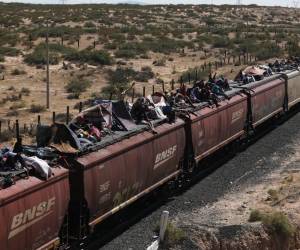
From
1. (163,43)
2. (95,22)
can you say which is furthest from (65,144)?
(95,22)

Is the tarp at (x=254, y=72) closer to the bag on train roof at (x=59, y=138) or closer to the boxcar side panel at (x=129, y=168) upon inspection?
the boxcar side panel at (x=129, y=168)

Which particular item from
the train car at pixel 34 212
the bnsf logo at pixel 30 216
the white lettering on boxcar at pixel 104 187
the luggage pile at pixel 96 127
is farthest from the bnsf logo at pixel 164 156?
the bnsf logo at pixel 30 216

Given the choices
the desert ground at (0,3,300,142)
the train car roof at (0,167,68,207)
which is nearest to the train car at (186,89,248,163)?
the train car roof at (0,167,68,207)

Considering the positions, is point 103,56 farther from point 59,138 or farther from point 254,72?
point 59,138

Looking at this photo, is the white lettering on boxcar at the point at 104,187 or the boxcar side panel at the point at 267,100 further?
the boxcar side panel at the point at 267,100

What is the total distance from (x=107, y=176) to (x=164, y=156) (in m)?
4.01

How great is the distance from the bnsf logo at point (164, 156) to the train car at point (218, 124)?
161 cm

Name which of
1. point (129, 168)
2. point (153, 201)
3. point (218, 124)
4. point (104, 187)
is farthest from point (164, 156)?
point (218, 124)

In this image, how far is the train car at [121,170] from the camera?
13820 mm

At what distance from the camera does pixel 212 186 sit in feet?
69.6

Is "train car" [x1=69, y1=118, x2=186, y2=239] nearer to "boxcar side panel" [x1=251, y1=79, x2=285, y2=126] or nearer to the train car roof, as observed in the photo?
the train car roof

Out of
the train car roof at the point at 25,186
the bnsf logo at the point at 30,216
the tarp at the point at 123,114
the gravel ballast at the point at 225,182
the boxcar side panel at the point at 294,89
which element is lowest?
the gravel ballast at the point at 225,182

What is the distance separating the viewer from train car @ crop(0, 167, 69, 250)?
446 inches

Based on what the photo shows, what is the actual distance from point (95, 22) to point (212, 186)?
72.4m
